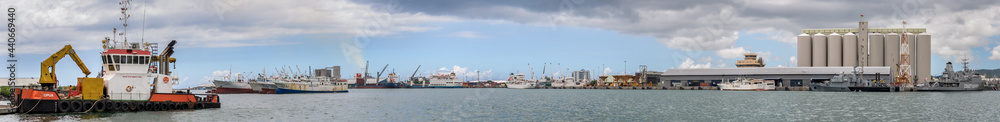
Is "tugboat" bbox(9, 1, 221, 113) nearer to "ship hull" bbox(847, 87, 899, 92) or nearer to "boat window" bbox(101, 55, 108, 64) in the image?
"boat window" bbox(101, 55, 108, 64)

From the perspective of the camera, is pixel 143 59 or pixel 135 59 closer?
pixel 135 59

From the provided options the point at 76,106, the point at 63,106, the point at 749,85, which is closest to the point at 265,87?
the point at 76,106

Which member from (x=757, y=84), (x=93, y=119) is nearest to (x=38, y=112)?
(x=93, y=119)

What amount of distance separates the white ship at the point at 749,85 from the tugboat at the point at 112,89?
155741 mm

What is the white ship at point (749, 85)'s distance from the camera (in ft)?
625

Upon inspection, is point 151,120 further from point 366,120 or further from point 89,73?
point 366,120

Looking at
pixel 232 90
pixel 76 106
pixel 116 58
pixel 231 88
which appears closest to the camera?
pixel 76 106

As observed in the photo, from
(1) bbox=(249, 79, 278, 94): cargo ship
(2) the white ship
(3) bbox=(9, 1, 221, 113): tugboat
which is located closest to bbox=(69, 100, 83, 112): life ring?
(3) bbox=(9, 1, 221, 113): tugboat

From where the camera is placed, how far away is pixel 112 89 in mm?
50656

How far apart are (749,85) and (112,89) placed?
537ft

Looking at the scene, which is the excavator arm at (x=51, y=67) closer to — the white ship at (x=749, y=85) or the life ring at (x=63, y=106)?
the life ring at (x=63, y=106)

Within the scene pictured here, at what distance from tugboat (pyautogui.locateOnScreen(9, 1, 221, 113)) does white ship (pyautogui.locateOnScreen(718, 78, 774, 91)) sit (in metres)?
156

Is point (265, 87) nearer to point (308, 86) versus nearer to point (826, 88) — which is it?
point (308, 86)

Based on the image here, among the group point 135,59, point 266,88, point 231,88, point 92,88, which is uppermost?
point 135,59
